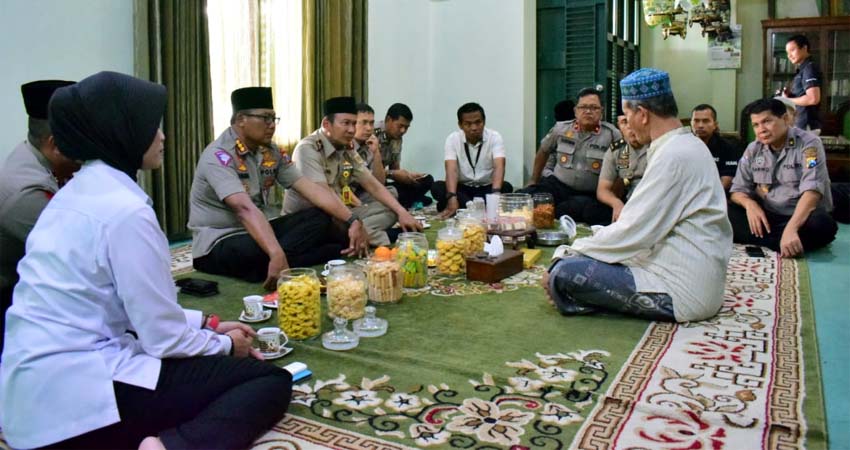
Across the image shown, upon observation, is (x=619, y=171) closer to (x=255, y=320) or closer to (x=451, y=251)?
(x=451, y=251)

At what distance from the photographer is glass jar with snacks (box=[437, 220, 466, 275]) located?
339cm

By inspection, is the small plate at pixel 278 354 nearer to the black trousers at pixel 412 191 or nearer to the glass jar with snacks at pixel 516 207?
the glass jar with snacks at pixel 516 207

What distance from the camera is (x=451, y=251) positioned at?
339 cm

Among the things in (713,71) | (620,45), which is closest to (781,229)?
(620,45)

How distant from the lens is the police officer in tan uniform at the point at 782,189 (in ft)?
Result: 12.5

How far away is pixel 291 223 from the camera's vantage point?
3.62m

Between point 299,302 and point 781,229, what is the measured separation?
3013 mm

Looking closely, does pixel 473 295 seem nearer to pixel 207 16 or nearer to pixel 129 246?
pixel 129 246

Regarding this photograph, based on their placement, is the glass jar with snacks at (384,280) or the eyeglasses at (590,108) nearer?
the glass jar with snacks at (384,280)

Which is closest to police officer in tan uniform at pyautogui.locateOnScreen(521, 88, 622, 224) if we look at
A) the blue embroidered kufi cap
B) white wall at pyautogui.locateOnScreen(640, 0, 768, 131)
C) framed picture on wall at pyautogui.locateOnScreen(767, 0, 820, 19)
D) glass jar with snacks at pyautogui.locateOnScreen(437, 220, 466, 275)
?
glass jar with snacks at pyautogui.locateOnScreen(437, 220, 466, 275)

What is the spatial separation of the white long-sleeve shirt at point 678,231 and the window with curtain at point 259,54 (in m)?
3.37

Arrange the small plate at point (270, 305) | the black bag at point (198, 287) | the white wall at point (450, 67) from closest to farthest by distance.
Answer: the small plate at point (270, 305)
the black bag at point (198, 287)
the white wall at point (450, 67)

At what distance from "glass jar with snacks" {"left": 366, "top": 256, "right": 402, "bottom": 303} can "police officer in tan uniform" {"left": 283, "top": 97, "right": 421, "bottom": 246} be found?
0.89 metres

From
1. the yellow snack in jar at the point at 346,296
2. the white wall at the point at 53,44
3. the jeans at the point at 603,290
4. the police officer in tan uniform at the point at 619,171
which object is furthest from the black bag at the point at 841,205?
the white wall at the point at 53,44
